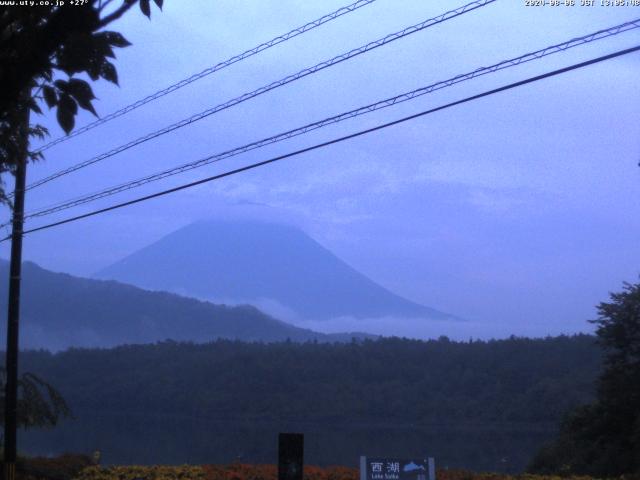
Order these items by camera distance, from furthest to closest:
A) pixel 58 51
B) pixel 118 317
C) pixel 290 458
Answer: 1. pixel 118 317
2. pixel 290 458
3. pixel 58 51

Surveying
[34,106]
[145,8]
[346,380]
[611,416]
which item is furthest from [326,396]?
[145,8]

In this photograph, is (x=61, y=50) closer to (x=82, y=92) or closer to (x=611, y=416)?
(x=82, y=92)

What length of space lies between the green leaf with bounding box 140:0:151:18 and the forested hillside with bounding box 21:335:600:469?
52.1 ft

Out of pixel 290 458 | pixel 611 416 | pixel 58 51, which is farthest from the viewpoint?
pixel 611 416

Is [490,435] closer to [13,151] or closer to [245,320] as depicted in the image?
[13,151]

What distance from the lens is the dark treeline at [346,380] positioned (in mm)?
37500

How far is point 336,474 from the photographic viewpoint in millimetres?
13555

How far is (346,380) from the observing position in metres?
48.3

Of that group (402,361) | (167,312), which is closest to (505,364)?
(402,361)

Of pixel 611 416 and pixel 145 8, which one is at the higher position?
pixel 145 8

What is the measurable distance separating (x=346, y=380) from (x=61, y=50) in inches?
1732

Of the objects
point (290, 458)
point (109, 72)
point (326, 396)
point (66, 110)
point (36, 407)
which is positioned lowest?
point (326, 396)

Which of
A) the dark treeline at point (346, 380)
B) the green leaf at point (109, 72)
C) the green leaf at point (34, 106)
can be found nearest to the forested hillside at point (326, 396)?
the dark treeline at point (346, 380)

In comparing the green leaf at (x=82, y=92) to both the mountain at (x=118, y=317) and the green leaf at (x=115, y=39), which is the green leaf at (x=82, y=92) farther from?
the mountain at (x=118, y=317)
